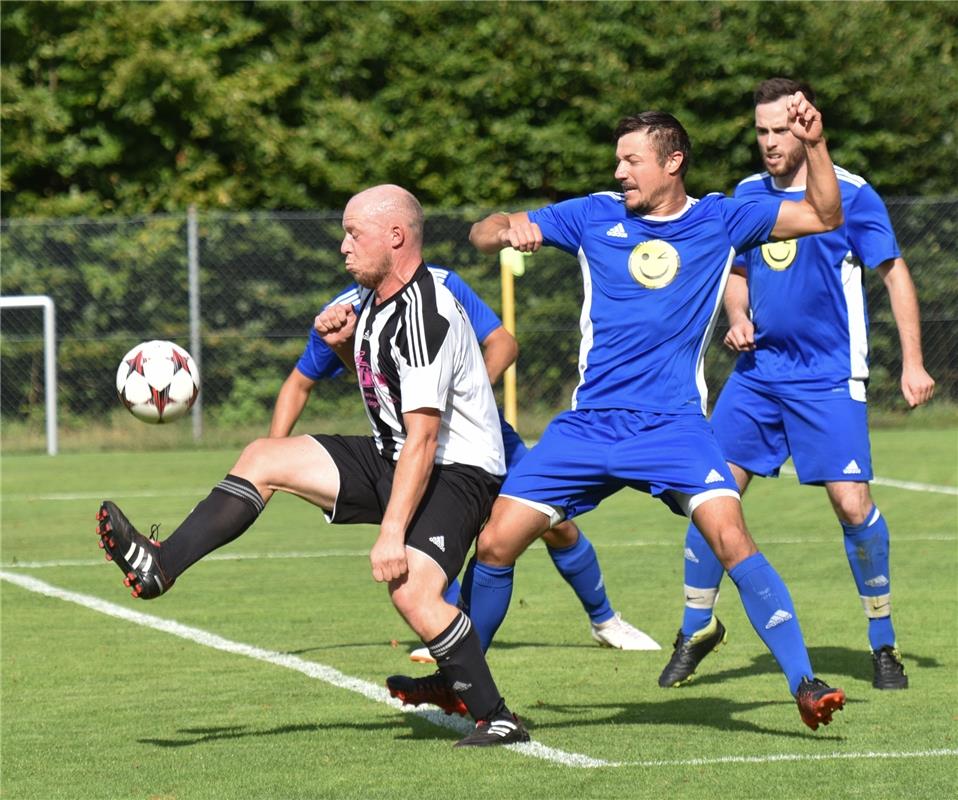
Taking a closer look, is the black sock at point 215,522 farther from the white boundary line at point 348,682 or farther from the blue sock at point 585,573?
the blue sock at point 585,573

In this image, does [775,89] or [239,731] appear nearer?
[239,731]

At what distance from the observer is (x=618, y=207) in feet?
20.7

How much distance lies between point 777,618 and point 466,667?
106 cm

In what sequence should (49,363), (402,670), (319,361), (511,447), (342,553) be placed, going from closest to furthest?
(319,361)
(511,447)
(402,670)
(342,553)
(49,363)

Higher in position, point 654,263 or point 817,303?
point 654,263

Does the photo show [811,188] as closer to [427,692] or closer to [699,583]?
[699,583]

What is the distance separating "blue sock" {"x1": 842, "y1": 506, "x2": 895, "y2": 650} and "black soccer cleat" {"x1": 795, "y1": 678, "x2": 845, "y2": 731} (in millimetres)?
1612

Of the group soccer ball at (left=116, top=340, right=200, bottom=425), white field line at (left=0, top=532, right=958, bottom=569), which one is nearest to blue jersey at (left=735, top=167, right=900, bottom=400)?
soccer ball at (left=116, top=340, right=200, bottom=425)

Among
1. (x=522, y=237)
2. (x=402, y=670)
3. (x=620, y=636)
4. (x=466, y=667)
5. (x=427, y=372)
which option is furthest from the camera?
(x=620, y=636)

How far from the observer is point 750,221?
6.10m

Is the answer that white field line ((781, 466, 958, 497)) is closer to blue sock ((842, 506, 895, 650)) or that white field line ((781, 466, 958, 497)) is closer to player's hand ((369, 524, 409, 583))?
blue sock ((842, 506, 895, 650))

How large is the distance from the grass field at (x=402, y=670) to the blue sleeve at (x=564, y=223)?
176 cm

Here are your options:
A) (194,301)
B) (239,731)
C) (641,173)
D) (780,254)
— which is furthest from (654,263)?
(194,301)

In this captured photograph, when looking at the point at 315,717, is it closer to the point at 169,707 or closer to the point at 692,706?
the point at 169,707
